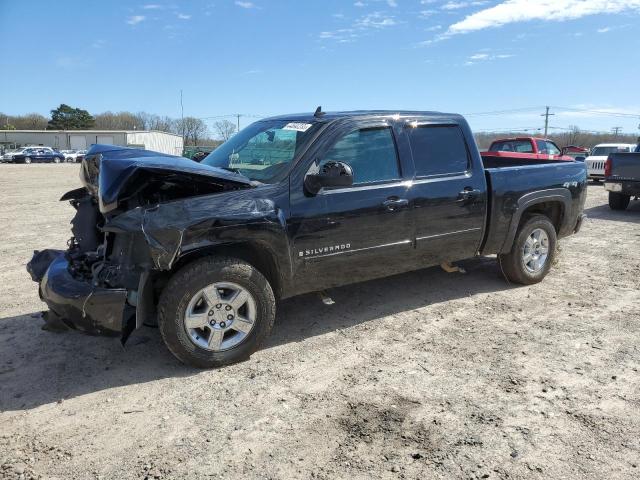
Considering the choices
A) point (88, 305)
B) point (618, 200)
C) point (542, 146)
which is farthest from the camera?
point (542, 146)

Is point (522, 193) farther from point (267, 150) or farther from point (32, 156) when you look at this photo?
point (32, 156)

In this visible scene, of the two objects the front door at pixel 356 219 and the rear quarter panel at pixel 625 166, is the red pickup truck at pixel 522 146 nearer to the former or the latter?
the rear quarter panel at pixel 625 166

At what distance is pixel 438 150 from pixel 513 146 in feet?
40.7

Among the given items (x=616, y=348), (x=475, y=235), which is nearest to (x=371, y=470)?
(x=616, y=348)

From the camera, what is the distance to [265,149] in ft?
14.9

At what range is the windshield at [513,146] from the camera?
15.9 m

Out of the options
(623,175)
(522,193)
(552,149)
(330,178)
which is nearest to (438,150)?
(522,193)

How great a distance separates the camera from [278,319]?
4.82 meters

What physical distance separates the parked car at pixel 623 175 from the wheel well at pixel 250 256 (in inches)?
425

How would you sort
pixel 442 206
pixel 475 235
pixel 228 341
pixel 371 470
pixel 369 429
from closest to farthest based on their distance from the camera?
pixel 371 470
pixel 369 429
pixel 228 341
pixel 442 206
pixel 475 235

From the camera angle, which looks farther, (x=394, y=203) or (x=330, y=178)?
(x=394, y=203)

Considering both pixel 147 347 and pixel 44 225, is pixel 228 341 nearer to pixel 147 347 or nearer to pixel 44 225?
pixel 147 347

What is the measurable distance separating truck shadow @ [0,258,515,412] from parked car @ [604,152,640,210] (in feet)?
25.4

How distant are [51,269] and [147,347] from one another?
3.19 ft
